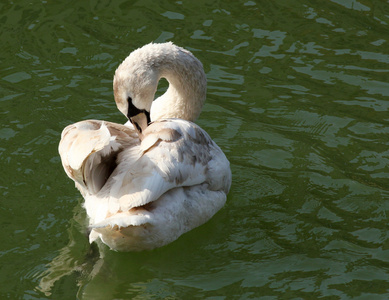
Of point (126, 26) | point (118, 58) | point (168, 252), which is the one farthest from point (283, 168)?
point (126, 26)

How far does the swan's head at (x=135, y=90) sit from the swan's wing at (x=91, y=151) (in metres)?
0.49

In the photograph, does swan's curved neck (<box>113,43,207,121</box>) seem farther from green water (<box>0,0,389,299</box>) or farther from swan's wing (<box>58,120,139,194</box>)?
green water (<box>0,0,389,299</box>)

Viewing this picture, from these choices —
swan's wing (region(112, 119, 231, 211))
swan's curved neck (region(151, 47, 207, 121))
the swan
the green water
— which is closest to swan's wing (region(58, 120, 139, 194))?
the swan

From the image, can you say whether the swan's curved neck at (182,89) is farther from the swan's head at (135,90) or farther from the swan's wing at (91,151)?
the swan's wing at (91,151)

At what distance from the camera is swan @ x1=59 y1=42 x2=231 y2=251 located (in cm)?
554

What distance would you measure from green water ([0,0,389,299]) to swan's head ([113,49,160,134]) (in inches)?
40.8

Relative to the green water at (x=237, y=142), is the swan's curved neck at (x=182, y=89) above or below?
above

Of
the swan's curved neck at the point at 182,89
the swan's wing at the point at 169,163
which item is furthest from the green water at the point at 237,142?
the swan's curved neck at the point at 182,89

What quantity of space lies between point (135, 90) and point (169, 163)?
1.18 m

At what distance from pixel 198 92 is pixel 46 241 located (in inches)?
88.9

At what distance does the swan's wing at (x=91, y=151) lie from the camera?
546cm

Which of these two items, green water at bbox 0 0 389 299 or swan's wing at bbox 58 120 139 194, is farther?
green water at bbox 0 0 389 299

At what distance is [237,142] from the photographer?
779 cm

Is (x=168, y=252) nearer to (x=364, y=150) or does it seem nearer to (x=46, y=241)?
(x=46, y=241)
